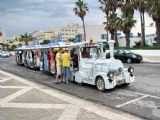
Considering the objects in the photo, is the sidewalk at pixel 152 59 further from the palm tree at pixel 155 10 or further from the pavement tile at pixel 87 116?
the pavement tile at pixel 87 116

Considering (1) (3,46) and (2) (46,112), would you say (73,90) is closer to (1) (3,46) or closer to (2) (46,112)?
Answer: (2) (46,112)

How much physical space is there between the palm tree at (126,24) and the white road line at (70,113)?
39374 mm

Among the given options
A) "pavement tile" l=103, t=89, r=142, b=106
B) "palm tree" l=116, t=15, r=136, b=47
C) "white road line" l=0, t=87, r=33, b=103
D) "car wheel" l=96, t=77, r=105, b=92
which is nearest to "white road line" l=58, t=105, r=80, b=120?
"pavement tile" l=103, t=89, r=142, b=106

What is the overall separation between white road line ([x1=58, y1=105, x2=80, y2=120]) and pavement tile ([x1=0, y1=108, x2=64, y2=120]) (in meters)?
0.16

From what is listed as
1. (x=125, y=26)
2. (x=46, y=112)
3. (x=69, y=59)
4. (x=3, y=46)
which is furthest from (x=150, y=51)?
(x=3, y=46)

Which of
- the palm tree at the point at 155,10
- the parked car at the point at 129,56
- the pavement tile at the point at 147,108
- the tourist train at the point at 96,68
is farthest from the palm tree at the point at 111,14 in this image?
the pavement tile at the point at 147,108

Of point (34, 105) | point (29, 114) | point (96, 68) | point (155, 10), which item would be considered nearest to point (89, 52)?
point (96, 68)

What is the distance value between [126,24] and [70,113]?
4037 cm

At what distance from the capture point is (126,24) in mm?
48500

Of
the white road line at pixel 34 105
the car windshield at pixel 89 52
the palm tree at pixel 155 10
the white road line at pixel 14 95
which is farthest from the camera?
the palm tree at pixel 155 10

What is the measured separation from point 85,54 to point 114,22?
3858 centimetres

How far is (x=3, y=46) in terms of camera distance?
150 m

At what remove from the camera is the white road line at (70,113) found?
352 inches

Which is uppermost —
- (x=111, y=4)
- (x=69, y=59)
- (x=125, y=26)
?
(x=111, y=4)
